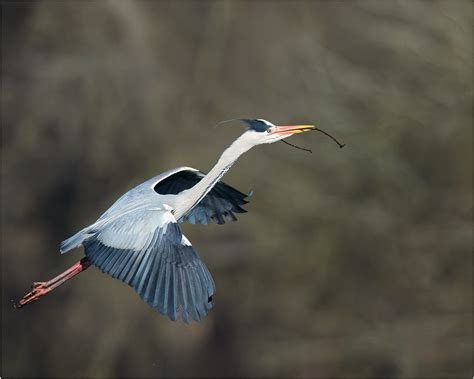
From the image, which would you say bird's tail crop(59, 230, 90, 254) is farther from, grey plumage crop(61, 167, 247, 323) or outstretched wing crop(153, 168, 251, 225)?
outstretched wing crop(153, 168, 251, 225)

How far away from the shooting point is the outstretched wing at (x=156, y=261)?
6359 millimetres

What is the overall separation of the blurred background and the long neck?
4.65 meters

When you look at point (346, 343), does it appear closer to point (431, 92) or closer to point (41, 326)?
point (431, 92)

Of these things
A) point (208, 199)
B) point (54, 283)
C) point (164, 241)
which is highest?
point (208, 199)

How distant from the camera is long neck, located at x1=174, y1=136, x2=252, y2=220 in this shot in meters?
6.91

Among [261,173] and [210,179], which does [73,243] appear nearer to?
[210,179]

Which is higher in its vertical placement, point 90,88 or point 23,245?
point 90,88

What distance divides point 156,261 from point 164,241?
5.0 inches

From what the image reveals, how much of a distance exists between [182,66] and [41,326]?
10.7ft

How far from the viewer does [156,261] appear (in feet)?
21.5

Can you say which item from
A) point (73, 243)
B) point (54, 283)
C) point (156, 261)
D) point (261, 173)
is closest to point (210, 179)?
point (156, 261)

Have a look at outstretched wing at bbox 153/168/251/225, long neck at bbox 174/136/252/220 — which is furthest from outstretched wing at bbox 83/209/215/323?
outstretched wing at bbox 153/168/251/225

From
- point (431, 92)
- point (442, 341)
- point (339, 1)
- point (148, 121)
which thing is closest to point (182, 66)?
point (148, 121)

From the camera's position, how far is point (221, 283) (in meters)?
12.5
